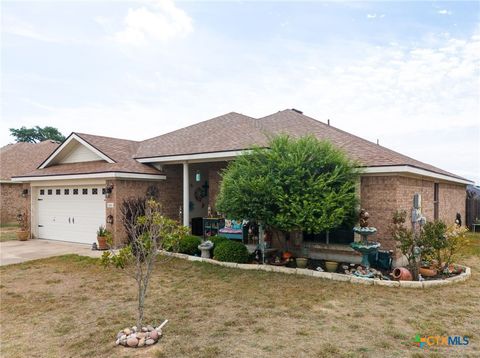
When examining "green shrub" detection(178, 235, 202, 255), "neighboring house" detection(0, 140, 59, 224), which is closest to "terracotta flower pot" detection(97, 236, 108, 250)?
"green shrub" detection(178, 235, 202, 255)

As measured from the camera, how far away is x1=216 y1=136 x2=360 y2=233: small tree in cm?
803

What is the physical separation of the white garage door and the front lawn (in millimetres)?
4377

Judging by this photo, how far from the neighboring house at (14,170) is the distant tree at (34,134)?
25298 millimetres

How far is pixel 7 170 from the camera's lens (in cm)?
2273

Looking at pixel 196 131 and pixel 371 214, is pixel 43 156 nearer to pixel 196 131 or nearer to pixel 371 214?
pixel 196 131

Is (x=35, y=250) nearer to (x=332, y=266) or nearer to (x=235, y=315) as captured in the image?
(x=235, y=315)

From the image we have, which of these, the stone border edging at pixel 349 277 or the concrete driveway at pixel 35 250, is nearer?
the stone border edging at pixel 349 277

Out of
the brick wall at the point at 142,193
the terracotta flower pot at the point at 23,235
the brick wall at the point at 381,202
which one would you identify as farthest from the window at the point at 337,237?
the terracotta flower pot at the point at 23,235

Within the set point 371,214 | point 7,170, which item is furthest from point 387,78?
point 7,170

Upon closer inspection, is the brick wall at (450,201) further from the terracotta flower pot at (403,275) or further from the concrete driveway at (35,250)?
the concrete driveway at (35,250)

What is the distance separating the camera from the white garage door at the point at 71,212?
1282 cm

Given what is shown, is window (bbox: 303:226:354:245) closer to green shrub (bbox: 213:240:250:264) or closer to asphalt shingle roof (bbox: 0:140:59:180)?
green shrub (bbox: 213:240:250:264)

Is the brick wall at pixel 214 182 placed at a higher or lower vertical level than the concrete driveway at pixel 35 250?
higher

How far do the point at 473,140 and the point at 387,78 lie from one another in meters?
8.81
